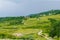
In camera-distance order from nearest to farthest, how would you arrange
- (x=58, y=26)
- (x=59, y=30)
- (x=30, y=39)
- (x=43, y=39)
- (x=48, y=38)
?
1. (x=30, y=39)
2. (x=43, y=39)
3. (x=48, y=38)
4. (x=59, y=30)
5. (x=58, y=26)

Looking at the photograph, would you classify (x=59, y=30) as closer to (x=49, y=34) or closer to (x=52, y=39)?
(x=49, y=34)

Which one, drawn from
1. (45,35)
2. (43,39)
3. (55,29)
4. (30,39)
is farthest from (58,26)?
(30,39)

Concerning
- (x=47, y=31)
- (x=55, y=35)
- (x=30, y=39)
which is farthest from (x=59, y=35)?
(x=30, y=39)

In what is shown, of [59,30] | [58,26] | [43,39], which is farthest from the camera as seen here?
[58,26]

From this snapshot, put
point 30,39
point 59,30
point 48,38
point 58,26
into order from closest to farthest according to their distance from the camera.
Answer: point 30,39
point 48,38
point 59,30
point 58,26

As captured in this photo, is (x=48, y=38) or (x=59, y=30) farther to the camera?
(x=59, y=30)

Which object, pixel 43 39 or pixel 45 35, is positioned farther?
pixel 45 35

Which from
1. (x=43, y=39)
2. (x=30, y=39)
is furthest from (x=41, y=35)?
(x=30, y=39)

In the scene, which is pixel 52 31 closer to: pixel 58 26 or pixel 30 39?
pixel 58 26

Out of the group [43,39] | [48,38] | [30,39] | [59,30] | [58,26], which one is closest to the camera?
[30,39]
